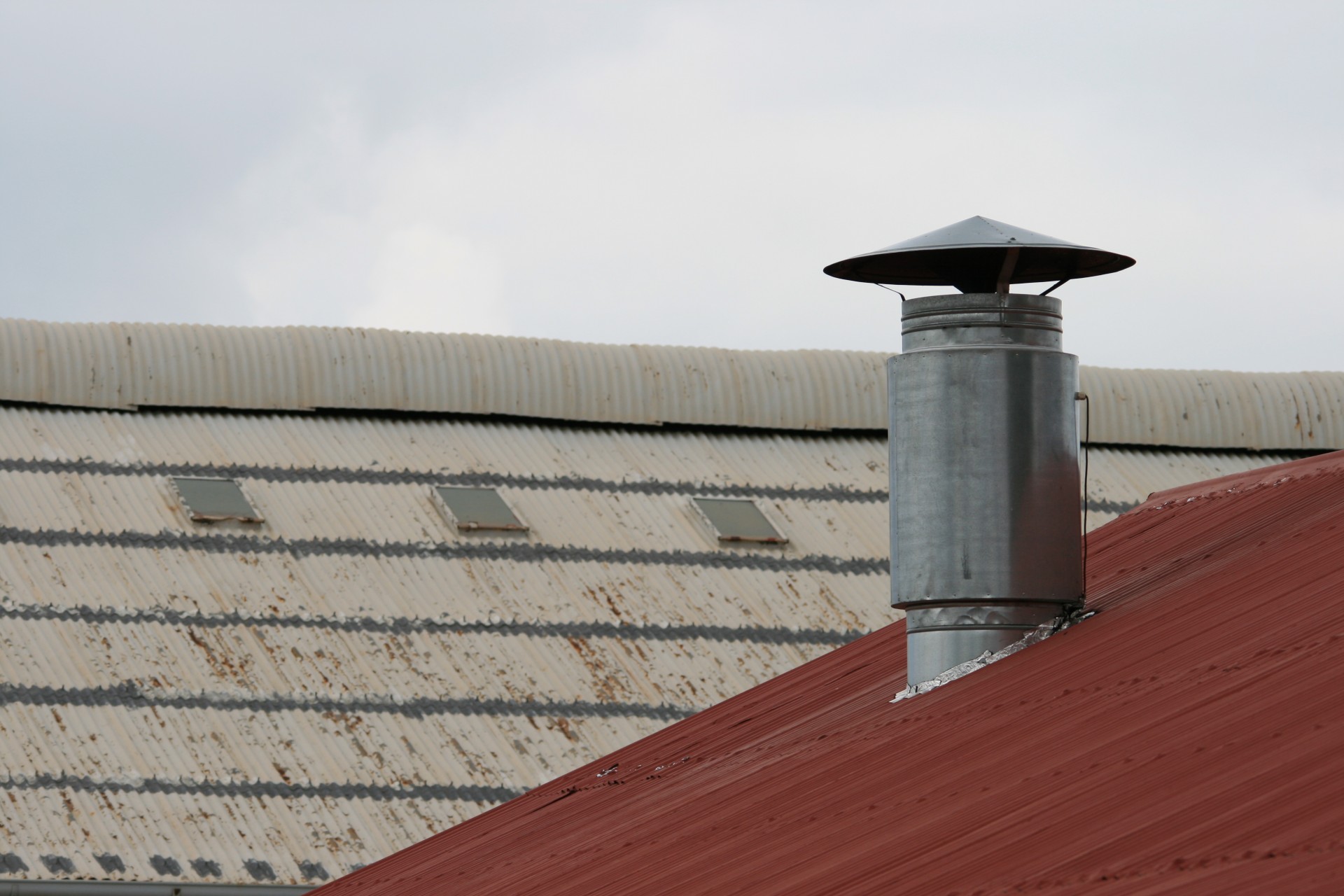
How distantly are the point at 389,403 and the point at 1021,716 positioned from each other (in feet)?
46.2

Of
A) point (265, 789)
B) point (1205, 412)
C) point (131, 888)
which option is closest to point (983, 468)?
point (131, 888)

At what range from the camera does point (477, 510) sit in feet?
57.2

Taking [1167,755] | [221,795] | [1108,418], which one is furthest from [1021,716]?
[1108,418]

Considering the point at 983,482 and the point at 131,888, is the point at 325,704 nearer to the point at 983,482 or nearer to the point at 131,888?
the point at 131,888

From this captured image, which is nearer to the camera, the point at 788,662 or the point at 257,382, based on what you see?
the point at 788,662

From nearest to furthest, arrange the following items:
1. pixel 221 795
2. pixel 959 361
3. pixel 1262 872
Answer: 1. pixel 1262 872
2. pixel 959 361
3. pixel 221 795

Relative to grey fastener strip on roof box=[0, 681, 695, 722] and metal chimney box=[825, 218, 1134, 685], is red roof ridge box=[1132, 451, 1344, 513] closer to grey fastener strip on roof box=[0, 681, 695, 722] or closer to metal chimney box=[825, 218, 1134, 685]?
metal chimney box=[825, 218, 1134, 685]

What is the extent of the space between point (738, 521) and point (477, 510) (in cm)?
245

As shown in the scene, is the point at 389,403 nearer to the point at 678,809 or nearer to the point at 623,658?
→ the point at 623,658

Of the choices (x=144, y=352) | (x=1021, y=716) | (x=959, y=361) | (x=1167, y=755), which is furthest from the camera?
(x=144, y=352)

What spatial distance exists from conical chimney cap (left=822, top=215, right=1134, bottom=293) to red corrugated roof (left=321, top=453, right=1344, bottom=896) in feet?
3.59

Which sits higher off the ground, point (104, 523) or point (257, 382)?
point (257, 382)

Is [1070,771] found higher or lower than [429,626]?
lower

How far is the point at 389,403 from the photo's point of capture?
1858 cm
